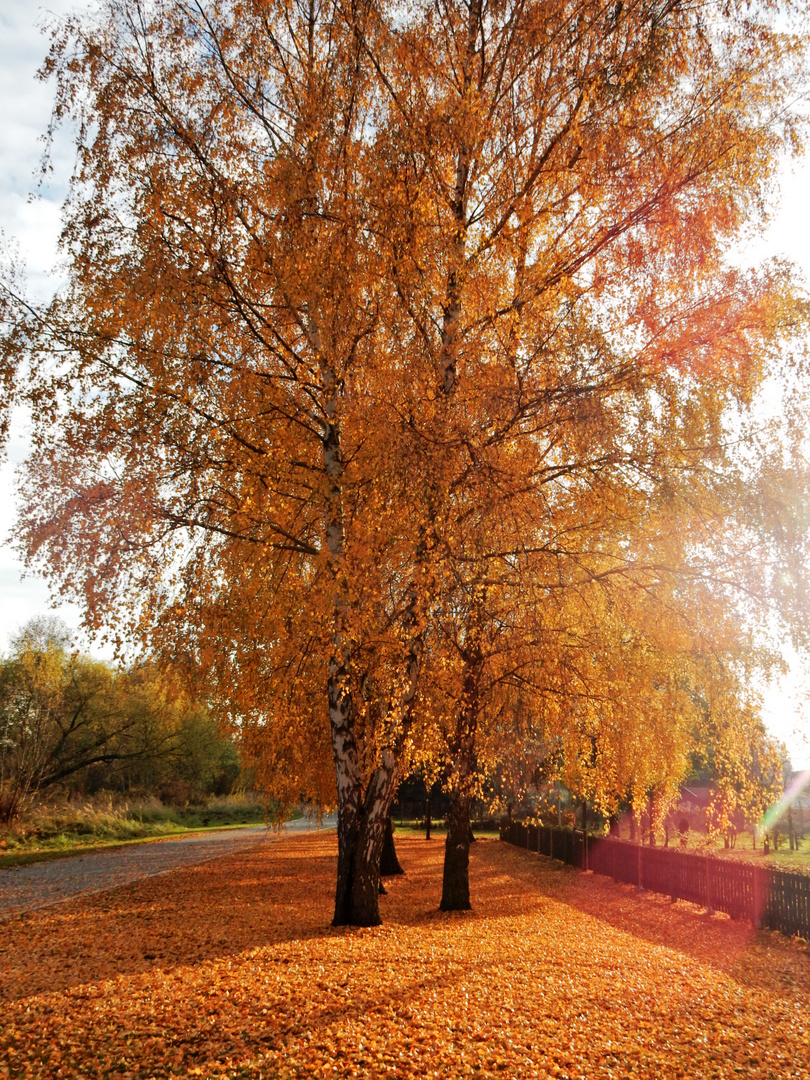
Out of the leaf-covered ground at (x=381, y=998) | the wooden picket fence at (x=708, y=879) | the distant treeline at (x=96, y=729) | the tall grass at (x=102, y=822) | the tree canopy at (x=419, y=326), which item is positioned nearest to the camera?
the leaf-covered ground at (x=381, y=998)

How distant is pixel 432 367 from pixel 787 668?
5.09m

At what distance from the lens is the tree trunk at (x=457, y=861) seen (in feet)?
39.5

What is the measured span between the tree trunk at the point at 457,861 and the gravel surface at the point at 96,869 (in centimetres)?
654

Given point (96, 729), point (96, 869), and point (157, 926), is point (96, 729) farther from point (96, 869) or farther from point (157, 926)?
point (157, 926)

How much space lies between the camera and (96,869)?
16.8m

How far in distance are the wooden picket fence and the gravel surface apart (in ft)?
25.8

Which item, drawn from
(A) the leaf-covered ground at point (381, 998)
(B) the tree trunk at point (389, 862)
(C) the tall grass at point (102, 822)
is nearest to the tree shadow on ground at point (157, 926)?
(A) the leaf-covered ground at point (381, 998)

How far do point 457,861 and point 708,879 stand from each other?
570 cm

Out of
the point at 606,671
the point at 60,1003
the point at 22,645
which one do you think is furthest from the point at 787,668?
the point at 22,645

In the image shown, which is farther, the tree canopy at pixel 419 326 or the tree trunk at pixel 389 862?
the tree trunk at pixel 389 862

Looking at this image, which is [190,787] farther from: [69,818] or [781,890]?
[781,890]

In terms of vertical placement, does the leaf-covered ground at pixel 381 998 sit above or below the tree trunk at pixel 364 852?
below

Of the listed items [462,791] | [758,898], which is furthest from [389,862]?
[758,898]

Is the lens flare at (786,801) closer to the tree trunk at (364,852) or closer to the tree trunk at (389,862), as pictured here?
the tree trunk at (389,862)
